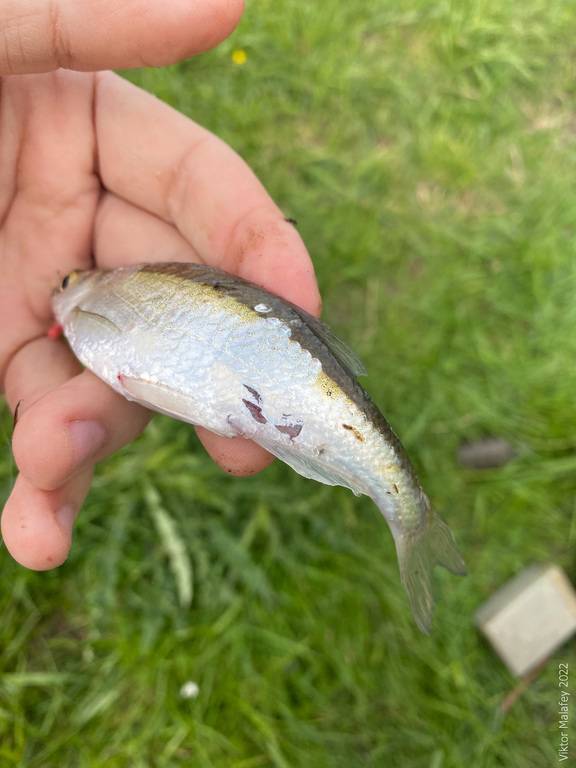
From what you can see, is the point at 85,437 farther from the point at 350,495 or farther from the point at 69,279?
the point at 350,495

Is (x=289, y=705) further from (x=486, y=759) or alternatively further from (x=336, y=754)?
(x=486, y=759)

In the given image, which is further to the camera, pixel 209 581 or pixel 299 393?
pixel 209 581

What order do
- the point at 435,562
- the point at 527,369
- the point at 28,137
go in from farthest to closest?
the point at 527,369
the point at 28,137
the point at 435,562

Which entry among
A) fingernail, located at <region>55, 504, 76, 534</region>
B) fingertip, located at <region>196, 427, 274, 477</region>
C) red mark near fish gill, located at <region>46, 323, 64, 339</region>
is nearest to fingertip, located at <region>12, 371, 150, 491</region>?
fingernail, located at <region>55, 504, 76, 534</region>

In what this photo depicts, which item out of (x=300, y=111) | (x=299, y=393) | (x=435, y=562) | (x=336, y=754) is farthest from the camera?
(x=300, y=111)

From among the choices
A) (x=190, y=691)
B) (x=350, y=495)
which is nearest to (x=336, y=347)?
(x=350, y=495)

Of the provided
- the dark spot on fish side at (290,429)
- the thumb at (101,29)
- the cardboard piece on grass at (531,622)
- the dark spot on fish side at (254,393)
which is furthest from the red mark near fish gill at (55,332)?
the cardboard piece on grass at (531,622)

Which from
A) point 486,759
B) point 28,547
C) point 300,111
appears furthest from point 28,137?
point 486,759
